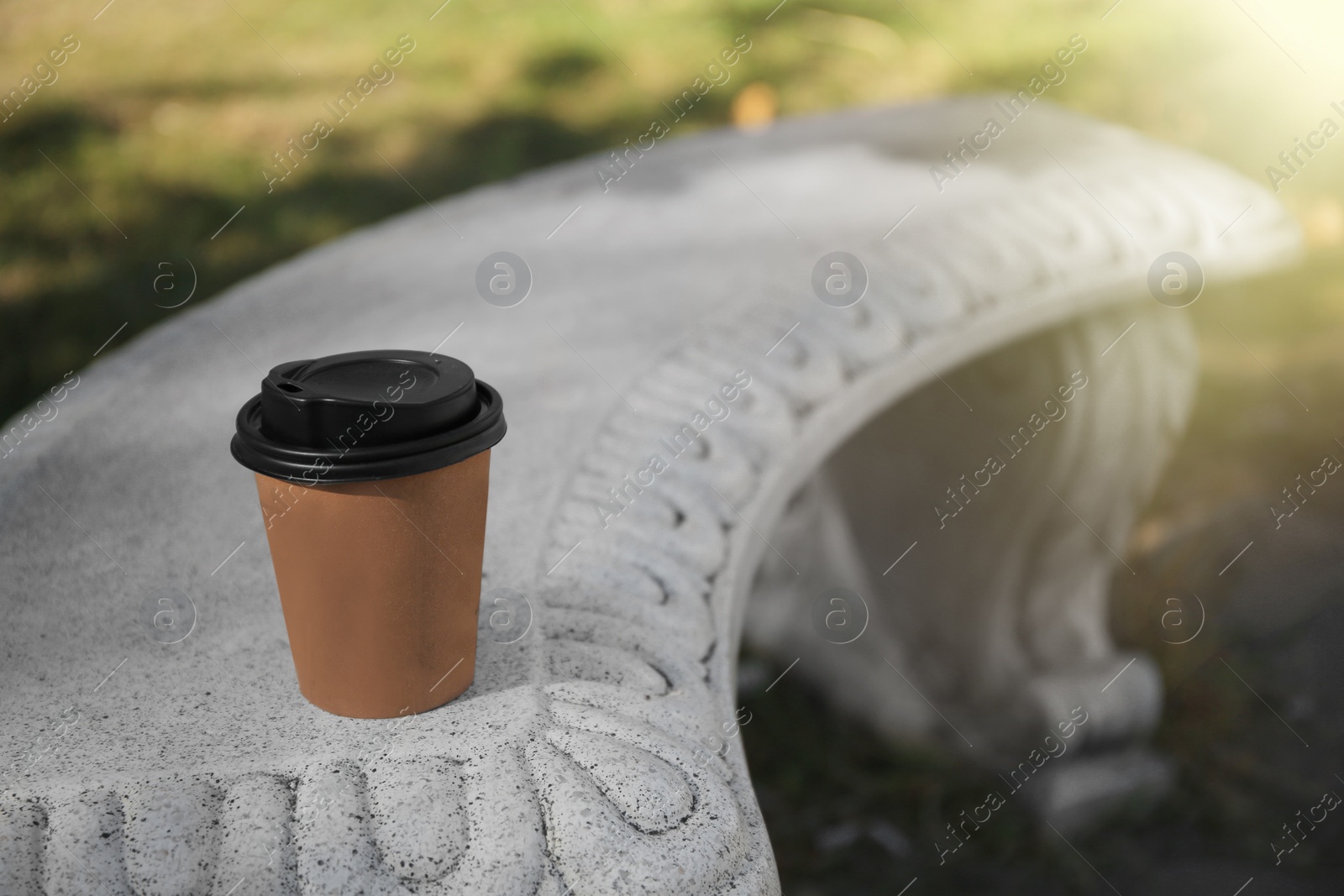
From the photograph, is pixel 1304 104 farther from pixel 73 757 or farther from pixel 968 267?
pixel 73 757

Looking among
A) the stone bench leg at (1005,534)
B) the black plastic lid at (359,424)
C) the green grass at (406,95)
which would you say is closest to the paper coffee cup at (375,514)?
the black plastic lid at (359,424)

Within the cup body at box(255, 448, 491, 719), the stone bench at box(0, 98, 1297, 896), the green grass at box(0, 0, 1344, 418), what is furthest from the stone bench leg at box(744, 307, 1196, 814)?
the green grass at box(0, 0, 1344, 418)

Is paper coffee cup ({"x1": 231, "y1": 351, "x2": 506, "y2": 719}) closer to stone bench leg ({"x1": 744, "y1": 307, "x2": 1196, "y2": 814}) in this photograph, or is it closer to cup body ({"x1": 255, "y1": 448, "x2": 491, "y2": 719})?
cup body ({"x1": 255, "y1": 448, "x2": 491, "y2": 719})

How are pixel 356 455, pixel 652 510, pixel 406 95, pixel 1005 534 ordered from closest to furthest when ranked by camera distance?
1. pixel 356 455
2. pixel 652 510
3. pixel 1005 534
4. pixel 406 95

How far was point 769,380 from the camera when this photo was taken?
80.0 inches

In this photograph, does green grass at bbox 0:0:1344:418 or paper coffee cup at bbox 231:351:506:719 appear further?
green grass at bbox 0:0:1344:418

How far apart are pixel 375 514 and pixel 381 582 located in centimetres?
9

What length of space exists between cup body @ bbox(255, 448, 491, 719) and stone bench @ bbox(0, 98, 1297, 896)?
0.16 ft

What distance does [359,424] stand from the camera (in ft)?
→ 3.62

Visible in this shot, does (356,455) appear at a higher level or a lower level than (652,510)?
higher

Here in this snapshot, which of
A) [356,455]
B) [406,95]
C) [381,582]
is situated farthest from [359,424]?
[406,95]

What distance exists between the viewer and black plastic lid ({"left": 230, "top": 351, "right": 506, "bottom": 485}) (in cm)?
110

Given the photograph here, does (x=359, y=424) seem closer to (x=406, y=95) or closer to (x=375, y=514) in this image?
(x=375, y=514)

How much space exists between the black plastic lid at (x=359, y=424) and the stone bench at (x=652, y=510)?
1.11 feet
